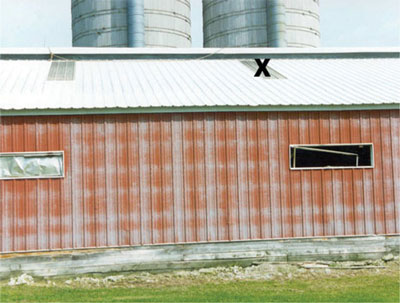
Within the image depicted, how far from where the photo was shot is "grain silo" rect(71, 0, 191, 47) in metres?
25.0

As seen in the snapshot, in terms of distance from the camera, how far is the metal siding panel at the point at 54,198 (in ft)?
42.7

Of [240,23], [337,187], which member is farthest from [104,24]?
[337,187]

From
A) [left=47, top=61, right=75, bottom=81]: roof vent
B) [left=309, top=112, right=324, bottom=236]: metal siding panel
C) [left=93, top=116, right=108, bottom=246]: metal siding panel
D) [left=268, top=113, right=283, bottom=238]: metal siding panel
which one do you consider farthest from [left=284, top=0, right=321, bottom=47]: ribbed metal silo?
[left=93, top=116, right=108, bottom=246]: metal siding panel

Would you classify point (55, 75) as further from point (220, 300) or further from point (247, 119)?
point (220, 300)

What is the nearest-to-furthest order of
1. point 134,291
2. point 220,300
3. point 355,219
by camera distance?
point 220,300 → point 134,291 → point 355,219

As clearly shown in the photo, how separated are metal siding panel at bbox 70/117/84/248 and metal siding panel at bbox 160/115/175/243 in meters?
2.03

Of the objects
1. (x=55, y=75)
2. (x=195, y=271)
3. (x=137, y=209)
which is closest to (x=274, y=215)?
(x=195, y=271)

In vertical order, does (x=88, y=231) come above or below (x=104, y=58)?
below

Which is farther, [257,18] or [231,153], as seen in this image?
[257,18]

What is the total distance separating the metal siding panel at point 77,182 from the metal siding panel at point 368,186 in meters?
7.37

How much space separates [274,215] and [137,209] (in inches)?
139

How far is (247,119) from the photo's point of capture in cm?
1388

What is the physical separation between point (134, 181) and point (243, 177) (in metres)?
2.79

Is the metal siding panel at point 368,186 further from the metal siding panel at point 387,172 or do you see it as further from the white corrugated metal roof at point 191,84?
the white corrugated metal roof at point 191,84
